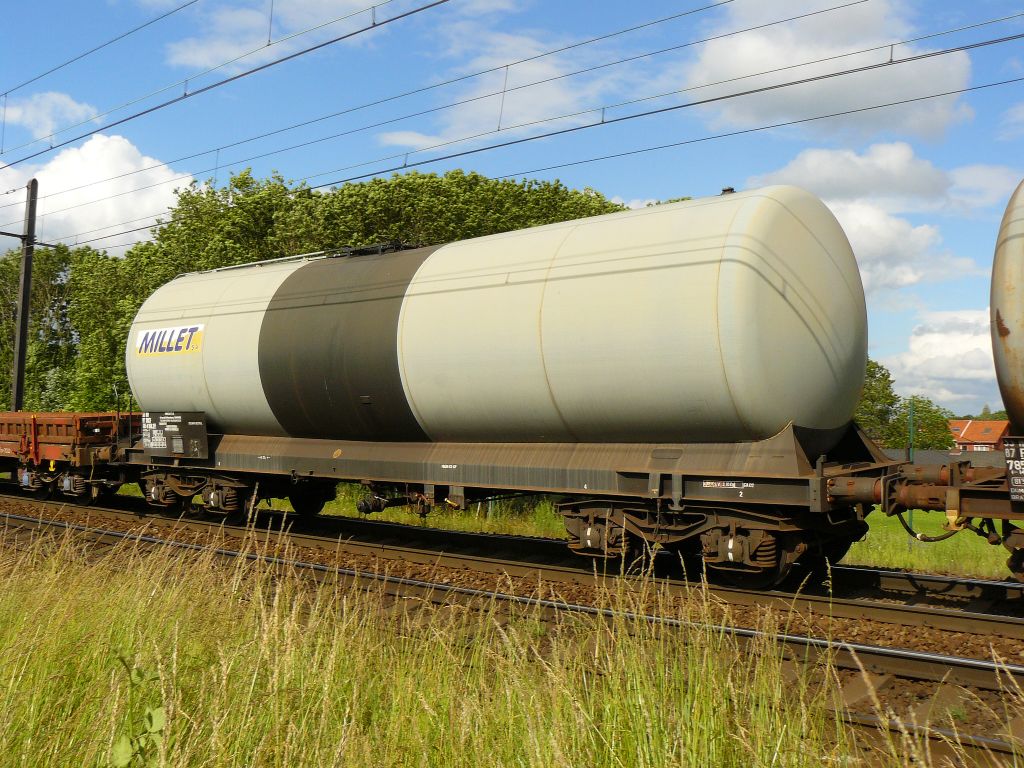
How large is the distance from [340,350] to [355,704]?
8.22m

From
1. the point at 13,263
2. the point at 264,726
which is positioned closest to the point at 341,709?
the point at 264,726

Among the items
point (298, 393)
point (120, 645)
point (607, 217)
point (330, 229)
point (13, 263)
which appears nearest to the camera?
point (120, 645)

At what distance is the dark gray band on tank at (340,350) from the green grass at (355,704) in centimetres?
563

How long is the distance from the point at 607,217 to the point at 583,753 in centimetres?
756

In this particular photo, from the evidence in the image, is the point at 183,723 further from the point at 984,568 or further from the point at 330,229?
the point at 330,229

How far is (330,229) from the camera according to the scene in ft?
96.4

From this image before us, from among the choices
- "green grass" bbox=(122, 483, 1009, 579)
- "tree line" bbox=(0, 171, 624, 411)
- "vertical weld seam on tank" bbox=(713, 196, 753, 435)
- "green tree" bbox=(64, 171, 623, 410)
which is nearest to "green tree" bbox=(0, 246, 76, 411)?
"tree line" bbox=(0, 171, 624, 411)

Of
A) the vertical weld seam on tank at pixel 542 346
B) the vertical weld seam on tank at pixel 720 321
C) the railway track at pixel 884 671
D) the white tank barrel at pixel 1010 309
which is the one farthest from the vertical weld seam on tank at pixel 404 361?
the white tank barrel at pixel 1010 309

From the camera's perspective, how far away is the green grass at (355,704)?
148 inches

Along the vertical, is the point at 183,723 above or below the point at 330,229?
below

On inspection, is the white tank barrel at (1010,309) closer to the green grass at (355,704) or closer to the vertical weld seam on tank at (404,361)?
the green grass at (355,704)

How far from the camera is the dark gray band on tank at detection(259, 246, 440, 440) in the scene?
11609 mm

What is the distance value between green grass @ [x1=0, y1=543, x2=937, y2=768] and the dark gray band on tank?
18.5 ft

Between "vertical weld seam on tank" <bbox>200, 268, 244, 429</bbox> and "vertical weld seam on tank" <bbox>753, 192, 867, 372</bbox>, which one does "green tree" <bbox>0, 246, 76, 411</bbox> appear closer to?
"vertical weld seam on tank" <bbox>200, 268, 244, 429</bbox>
